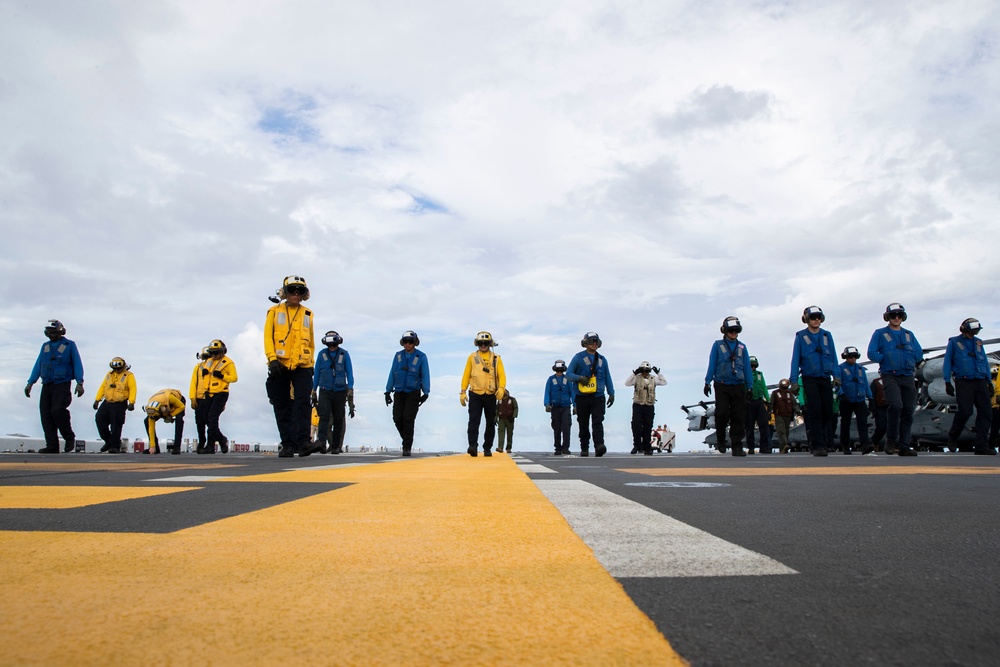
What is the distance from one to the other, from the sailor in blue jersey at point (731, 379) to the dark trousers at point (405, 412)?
15.9 feet

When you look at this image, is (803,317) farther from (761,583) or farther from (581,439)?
(761,583)

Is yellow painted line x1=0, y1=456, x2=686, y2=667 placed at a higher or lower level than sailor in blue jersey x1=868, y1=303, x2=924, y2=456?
lower

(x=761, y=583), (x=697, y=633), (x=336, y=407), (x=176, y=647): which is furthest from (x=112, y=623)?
(x=336, y=407)

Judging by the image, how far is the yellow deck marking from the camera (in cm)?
302

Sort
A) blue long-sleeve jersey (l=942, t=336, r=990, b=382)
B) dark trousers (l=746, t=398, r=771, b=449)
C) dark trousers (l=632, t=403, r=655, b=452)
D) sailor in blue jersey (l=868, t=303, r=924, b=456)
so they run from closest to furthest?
1. sailor in blue jersey (l=868, t=303, r=924, b=456)
2. blue long-sleeve jersey (l=942, t=336, r=990, b=382)
3. dark trousers (l=746, t=398, r=771, b=449)
4. dark trousers (l=632, t=403, r=655, b=452)

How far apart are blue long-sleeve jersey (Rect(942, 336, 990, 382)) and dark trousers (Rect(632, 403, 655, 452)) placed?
7387mm

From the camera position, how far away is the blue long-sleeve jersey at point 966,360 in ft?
38.4

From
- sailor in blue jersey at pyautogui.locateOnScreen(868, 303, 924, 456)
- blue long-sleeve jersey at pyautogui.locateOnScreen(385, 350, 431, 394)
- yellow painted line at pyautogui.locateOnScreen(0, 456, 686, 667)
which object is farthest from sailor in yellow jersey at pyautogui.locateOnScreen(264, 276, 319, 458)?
sailor in blue jersey at pyautogui.locateOnScreen(868, 303, 924, 456)

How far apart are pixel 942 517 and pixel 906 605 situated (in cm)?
166

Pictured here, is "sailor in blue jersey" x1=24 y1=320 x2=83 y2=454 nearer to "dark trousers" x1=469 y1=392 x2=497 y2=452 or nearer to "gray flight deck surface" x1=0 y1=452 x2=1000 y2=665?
"dark trousers" x1=469 y1=392 x2=497 y2=452

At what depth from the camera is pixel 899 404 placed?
37.8 ft

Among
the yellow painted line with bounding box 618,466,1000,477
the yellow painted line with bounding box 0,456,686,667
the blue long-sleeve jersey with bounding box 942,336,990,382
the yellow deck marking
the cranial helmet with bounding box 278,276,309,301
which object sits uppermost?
the cranial helmet with bounding box 278,276,309,301

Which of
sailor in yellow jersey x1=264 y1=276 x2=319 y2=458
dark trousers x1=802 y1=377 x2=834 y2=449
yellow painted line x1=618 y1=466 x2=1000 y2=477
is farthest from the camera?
dark trousers x1=802 y1=377 x2=834 y2=449

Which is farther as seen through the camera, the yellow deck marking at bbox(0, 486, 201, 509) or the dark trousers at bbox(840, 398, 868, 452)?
the dark trousers at bbox(840, 398, 868, 452)
